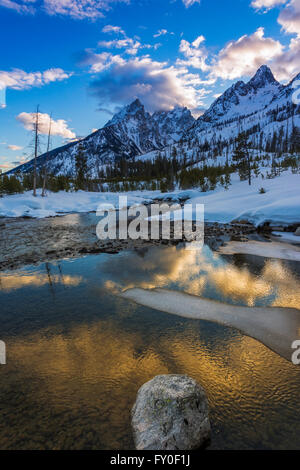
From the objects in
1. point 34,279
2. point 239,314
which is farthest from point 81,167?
point 239,314

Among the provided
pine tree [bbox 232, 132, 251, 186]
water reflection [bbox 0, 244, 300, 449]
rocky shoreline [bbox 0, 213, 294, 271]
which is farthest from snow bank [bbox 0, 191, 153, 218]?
water reflection [bbox 0, 244, 300, 449]

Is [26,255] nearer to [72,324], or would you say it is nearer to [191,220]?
[72,324]

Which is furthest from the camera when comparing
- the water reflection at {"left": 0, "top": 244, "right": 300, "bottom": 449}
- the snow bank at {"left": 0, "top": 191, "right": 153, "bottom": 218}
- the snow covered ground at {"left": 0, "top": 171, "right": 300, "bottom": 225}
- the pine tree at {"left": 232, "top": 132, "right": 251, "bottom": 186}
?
the pine tree at {"left": 232, "top": 132, "right": 251, "bottom": 186}

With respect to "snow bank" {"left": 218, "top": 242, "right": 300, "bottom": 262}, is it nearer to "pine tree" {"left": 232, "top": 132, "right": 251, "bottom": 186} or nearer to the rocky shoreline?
the rocky shoreline

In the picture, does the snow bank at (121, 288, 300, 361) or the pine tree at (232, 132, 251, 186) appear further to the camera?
the pine tree at (232, 132, 251, 186)

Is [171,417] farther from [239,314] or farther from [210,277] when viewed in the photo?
[210,277]

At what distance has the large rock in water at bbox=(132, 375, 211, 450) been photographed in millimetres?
2578

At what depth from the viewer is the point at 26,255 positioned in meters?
11.5

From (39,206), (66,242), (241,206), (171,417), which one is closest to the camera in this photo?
(171,417)

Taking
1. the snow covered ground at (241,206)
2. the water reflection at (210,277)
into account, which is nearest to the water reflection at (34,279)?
the water reflection at (210,277)

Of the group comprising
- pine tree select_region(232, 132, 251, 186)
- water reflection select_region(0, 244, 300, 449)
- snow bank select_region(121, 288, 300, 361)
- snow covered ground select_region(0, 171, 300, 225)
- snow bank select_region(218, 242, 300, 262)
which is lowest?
water reflection select_region(0, 244, 300, 449)

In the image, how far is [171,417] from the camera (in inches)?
106

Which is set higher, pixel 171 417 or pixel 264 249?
pixel 264 249
